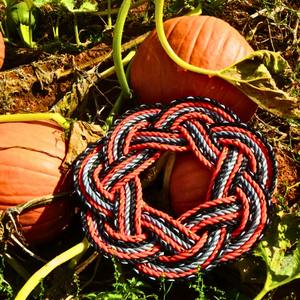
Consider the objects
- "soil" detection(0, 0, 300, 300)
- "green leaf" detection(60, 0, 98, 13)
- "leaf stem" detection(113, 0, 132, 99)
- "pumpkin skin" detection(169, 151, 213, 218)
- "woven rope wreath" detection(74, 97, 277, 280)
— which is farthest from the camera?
"green leaf" detection(60, 0, 98, 13)

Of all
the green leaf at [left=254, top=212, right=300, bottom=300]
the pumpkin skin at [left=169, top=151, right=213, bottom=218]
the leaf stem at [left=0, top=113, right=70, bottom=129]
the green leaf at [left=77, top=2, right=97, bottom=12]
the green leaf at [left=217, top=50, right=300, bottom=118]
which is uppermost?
the green leaf at [left=77, top=2, right=97, bottom=12]

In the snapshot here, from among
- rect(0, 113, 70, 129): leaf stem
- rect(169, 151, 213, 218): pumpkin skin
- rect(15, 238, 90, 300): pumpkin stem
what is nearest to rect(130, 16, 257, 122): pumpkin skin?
rect(169, 151, 213, 218): pumpkin skin

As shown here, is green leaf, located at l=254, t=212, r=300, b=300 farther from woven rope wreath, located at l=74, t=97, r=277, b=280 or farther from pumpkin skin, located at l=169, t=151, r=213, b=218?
pumpkin skin, located at l=169, t=151, r=213, b=218

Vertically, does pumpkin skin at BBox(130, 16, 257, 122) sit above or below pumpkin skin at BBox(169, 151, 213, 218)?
above

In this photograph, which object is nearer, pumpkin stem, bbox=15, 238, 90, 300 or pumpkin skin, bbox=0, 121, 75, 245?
pumpkin stem, bbox=15, 238, 90, 300

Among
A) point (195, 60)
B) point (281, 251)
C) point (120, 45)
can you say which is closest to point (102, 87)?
point (120, 45)

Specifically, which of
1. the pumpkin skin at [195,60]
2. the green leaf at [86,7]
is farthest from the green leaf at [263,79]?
the green leaf at [86,7]

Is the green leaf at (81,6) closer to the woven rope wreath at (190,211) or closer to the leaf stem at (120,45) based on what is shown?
the leaf stem at (120,45)
